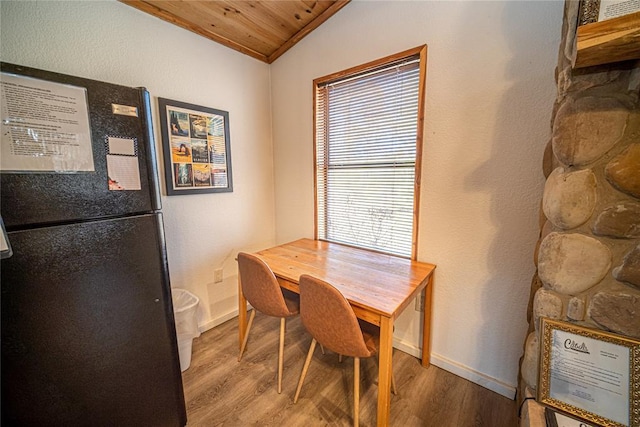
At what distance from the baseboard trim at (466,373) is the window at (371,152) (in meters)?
0.72

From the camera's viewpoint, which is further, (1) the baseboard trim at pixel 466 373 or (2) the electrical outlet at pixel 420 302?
(2) the electrical outlet at pixel 420 302

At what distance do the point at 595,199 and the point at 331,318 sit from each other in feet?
3.73

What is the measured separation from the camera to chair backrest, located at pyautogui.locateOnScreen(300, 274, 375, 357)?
3.68ft

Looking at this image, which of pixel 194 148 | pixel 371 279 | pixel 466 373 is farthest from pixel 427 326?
pixel 194 148

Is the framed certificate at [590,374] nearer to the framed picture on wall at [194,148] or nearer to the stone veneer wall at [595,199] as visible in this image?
the stone veneer wall at [595,199]

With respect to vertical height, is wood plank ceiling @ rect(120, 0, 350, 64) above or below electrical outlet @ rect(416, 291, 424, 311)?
above

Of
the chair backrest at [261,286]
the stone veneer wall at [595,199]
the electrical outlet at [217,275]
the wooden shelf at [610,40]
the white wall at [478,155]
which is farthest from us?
the electrical outlet at [217,275]

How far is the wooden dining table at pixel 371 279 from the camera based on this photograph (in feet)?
3.71

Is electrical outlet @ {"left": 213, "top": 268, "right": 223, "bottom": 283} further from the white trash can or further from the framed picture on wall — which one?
the framed picture on wall

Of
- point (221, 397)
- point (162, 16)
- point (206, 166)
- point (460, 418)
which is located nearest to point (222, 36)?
point (162, 16)

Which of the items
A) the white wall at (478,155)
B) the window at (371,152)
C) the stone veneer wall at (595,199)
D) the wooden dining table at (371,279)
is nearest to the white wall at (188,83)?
the wooden dining table at (371,279)

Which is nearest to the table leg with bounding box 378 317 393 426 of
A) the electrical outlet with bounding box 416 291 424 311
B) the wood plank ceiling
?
the electrical outlet with bounding box 416 291 424 311

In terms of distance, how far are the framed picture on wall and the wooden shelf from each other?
2125mm

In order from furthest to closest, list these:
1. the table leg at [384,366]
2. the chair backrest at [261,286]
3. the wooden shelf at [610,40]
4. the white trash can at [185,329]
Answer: the white trash can at [185,329] → the chair backrest at [261,286] → the table leg at [384,366] → the wooden shelf at [610,40]
